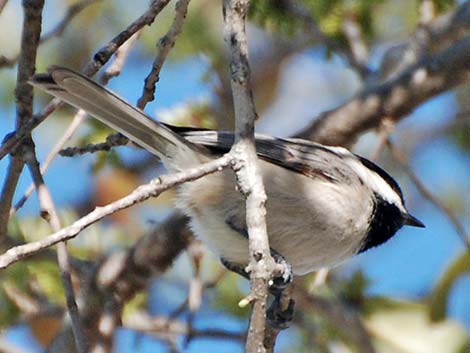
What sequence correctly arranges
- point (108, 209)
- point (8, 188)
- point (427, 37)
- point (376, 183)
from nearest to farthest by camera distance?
point (108, 209) → point (8, 188) → point (376, 183) → point (427, 37)

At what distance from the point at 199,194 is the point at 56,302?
1043 millimetres

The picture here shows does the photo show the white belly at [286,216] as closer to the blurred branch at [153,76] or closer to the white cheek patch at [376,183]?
the white cheek patch at [376,183]

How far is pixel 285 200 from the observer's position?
3533mm

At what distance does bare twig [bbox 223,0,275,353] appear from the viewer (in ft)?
7.68

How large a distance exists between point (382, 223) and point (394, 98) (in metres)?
0.65

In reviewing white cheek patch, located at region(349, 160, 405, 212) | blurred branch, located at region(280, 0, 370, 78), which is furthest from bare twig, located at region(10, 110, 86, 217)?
blurred branch, located at region(280, 0, 370, 78)

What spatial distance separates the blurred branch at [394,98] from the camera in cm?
430

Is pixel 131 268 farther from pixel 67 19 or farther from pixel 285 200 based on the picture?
pixel 67 19

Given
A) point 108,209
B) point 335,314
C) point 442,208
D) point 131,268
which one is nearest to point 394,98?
point 442,208

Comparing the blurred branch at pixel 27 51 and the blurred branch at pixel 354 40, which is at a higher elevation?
the blurred branch at pixel 354 40

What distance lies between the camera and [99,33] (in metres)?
6.24

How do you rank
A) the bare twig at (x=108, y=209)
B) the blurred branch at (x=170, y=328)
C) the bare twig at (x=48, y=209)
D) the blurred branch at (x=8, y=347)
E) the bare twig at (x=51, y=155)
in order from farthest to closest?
the blurred branch at (x=8, y=347) → the blurred branch at (x=170, y=328) → the bare twig at (x=51, y=155) → the bare twig at (x=48, y=209) → the bare twig at (x=108, y=209)

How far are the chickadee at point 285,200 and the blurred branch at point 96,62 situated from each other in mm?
432

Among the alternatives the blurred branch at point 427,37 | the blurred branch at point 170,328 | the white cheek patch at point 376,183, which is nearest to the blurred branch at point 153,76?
the white cheek patch at point 376,183
